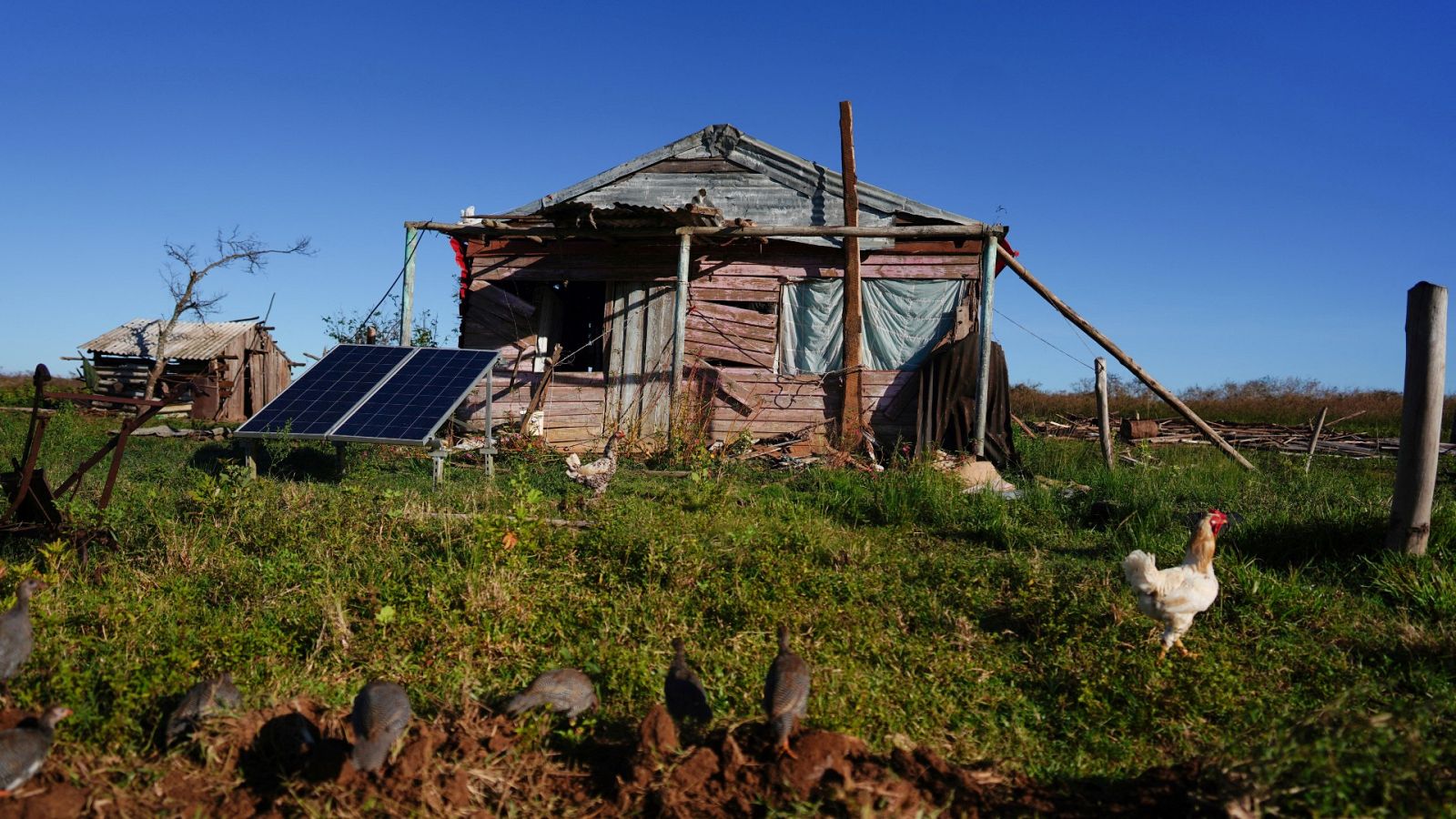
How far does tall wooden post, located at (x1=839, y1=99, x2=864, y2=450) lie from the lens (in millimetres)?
12281

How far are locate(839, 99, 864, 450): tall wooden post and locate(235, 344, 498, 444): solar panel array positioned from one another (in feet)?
16.1

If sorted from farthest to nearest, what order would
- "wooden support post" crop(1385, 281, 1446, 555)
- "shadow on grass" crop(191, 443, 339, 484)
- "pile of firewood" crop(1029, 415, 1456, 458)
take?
"pile of firewood" crop(1029, 415, 1456, 458)
"shadow on grass" crop(191, 443, 339, 484)
"wooden support post" crop(1385, 281, 1446, 555)

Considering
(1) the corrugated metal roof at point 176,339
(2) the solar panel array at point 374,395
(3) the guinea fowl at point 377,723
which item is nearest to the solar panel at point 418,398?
(2) the solar panel array at point 374,395

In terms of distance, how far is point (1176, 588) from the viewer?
4727 mm

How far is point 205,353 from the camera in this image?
74.3 ft

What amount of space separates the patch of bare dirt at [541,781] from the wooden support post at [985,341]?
307 inches

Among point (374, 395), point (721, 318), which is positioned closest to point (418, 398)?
point (374, 395)

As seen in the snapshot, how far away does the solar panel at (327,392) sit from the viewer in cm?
845

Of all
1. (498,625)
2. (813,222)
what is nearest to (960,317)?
(813,222)

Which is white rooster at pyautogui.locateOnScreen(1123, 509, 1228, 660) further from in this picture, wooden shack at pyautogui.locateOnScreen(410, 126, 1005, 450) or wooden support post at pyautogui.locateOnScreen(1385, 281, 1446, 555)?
wooden shack at pyautogui.locateOnScreen(410, 126, 1005, 450)

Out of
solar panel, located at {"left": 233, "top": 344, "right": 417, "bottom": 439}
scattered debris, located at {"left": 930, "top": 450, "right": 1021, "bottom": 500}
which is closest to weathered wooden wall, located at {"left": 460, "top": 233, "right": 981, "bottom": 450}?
scattered debris, located at {"left": 930, "top": 450, "right": 1021, "bottom": 500}

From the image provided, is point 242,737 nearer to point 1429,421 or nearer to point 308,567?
point 308,567

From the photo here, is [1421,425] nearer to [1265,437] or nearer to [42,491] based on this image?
[42,491]

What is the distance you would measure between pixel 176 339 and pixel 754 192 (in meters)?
18.7
